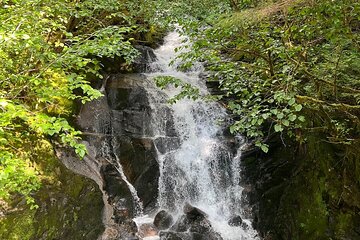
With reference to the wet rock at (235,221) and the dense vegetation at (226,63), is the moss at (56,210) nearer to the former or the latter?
the dense vegetation at (226,63)

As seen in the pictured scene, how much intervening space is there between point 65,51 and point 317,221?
6797mm

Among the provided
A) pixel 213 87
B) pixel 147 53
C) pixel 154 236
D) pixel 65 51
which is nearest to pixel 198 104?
pixel 213 87

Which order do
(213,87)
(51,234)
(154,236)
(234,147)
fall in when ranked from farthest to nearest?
1. (213,87)
2. (234,147)
3. (154,236)
4. (51,234)

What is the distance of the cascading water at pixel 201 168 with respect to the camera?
8316 mm

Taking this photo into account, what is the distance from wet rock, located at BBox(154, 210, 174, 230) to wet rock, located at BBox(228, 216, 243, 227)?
157cm

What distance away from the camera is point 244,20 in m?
4.75

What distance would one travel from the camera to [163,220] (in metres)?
7.80

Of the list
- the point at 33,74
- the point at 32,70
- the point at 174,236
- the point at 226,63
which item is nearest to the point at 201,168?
the point at 174,236

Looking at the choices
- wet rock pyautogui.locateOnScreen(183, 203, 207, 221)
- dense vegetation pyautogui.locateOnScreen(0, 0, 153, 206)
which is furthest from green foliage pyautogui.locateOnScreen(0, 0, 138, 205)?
wet rock pyautogui.locateOnScreen(183, 203, 207, 221)

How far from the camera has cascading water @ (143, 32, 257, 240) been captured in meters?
8.32

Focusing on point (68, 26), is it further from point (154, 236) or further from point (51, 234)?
point (154, 236)

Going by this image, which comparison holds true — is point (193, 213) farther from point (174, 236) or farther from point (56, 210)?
point (56, 210)

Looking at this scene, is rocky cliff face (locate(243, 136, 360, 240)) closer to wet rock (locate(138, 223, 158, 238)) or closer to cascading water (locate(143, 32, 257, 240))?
cascading water (locate(143, 32, 257, 240))

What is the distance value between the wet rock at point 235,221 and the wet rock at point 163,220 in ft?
5.15
